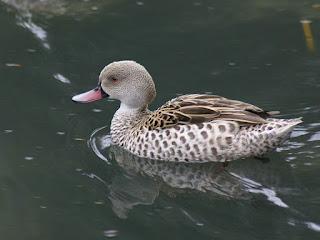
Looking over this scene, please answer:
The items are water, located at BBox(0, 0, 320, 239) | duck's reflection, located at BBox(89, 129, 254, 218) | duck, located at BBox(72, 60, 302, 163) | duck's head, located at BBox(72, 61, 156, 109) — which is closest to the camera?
water, located at BBox(0, 0, 320, 239)

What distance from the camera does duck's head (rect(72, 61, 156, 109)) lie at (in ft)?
28.9

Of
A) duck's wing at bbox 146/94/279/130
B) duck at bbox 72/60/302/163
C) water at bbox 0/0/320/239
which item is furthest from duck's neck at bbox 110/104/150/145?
duck's wing at bbox 146/94/279/130

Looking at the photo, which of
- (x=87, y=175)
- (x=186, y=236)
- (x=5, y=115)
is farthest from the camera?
(x=5, y=115)

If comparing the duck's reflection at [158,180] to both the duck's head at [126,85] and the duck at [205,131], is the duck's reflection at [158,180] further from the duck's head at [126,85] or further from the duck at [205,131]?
the duck's head at [126,85]

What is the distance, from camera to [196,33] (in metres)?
11.7

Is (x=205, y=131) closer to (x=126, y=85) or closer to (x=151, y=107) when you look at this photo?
(x=126, y=85)

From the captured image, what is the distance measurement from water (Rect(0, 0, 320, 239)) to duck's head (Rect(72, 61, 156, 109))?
0.53 metres

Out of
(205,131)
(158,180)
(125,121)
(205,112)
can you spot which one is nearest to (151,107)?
(125,121)

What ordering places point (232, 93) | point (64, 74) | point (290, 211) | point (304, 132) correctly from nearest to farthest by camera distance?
point (290, 211) < point (304, 132) < point (232, 93) < point (64, 74)

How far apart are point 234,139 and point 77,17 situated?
5481 millimetres

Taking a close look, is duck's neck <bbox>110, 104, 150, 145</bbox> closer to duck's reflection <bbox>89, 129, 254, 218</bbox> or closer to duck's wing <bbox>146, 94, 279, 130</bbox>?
duck's reflection <bbox>89, 129, 254, 218</bbox>

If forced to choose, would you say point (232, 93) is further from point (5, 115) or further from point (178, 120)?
point (5, 115)

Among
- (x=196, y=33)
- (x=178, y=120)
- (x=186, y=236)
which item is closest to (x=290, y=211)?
(x=186, y=236)

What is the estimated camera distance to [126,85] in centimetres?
888
